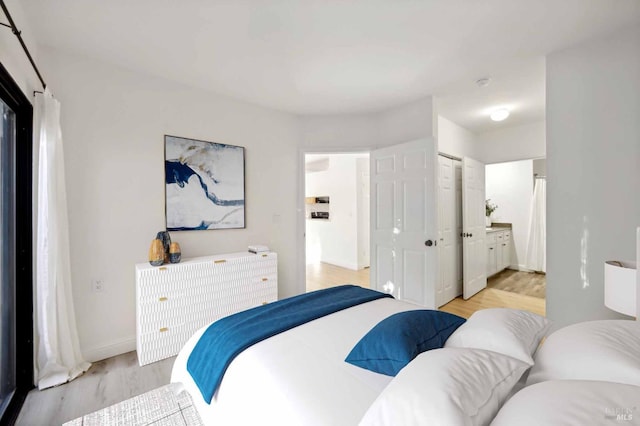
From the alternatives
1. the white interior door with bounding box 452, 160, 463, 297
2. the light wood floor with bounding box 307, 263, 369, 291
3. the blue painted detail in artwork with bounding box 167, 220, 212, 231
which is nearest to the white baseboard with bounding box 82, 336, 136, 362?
the blue painted detail in artwork with bounding box 167, 220, 212, 231

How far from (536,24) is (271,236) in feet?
9.97

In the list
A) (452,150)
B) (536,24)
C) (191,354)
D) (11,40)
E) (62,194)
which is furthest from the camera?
(452,150)

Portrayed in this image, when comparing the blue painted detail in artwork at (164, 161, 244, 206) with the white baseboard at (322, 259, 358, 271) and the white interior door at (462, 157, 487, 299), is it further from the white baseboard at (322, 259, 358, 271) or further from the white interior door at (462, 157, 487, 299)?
the white baseboard at (322, 259, 358, 271)

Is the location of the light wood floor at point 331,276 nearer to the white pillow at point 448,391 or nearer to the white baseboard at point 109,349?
the white baseboard at point 109,349

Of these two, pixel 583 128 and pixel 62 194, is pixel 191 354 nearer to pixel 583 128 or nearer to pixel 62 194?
pixel 62 194

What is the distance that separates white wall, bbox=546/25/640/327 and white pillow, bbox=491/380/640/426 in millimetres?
1940

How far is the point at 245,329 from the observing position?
1.43 meters

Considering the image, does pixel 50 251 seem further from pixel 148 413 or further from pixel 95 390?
pixel 148 413

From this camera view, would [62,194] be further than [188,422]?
Yes

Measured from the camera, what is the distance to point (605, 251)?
81.2 inches

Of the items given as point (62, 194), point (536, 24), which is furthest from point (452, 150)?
point (62, 194)

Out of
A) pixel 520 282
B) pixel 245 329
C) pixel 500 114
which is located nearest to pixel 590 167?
pixel 500 114

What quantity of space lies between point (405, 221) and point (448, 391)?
8.46 ft

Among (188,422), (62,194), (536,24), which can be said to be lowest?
(188,422)
